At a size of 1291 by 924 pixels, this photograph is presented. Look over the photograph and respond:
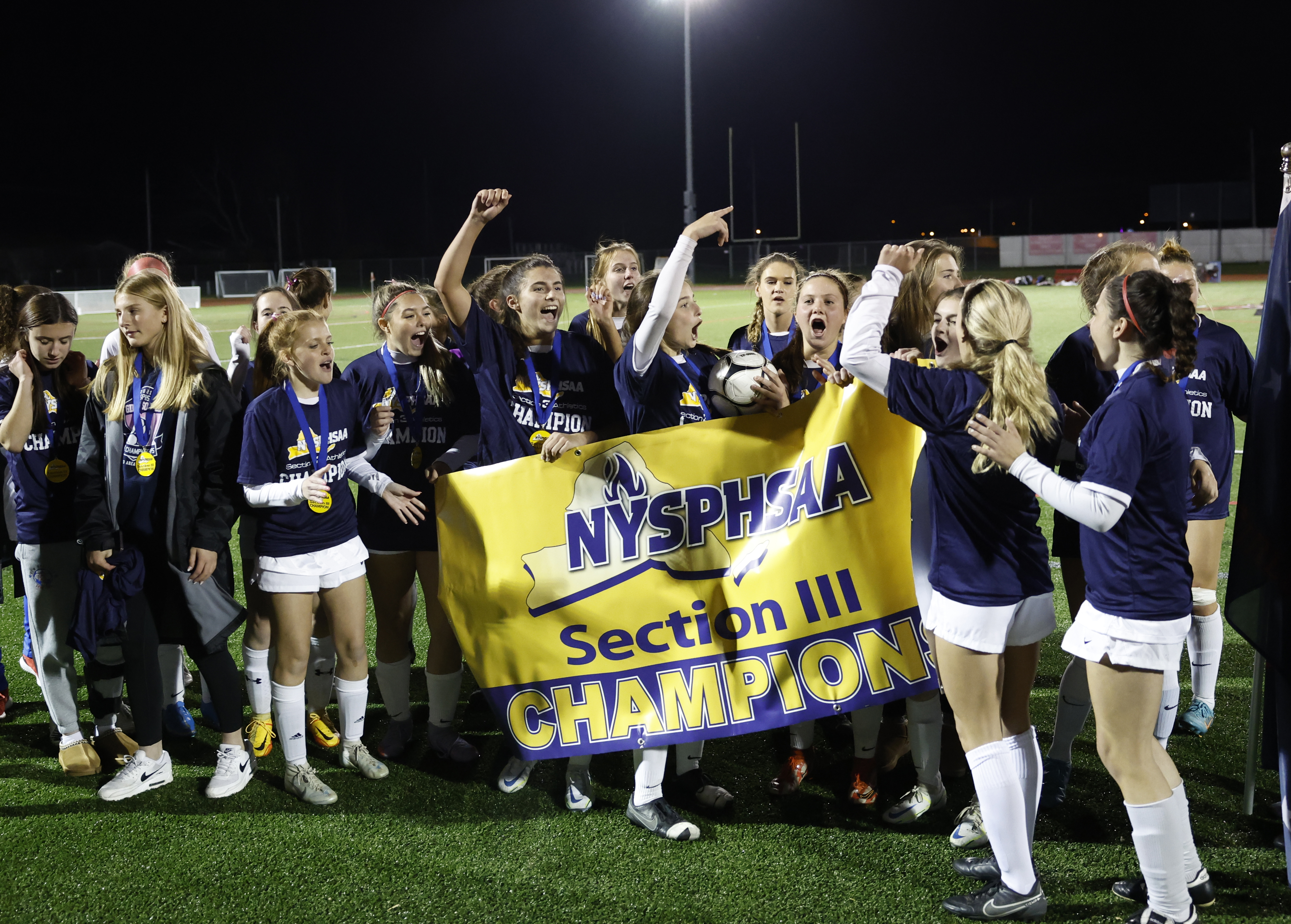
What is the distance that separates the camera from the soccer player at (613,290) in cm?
449

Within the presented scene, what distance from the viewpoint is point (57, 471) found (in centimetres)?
429

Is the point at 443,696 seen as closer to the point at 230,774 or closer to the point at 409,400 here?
the point at 230,774

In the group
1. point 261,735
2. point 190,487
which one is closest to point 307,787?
point 261,735

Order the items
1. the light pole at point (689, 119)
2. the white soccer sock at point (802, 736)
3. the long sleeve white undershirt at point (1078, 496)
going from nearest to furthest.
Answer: the long sleeve white undershirt at point (1078, 496), the white soccer sock at point (802, 736), the light pole at point (689, 119)

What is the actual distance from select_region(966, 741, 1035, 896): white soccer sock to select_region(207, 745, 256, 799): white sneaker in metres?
2.83

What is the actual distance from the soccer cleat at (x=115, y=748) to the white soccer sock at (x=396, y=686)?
1059 mm

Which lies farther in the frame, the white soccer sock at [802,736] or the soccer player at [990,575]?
the white soccer sock at [802,736]

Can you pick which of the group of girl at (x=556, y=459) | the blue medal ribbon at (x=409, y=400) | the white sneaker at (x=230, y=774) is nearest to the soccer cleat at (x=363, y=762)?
the group of girl at (x=556, y=459)

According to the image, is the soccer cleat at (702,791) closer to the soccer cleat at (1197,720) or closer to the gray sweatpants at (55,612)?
the soccer cleat at (1197,720)

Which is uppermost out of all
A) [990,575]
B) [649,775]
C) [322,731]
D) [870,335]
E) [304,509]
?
[870,335]

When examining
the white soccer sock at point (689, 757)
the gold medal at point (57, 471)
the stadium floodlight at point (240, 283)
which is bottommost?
the white soccer sock at point (689, 757)

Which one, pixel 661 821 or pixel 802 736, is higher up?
pixel 802 736

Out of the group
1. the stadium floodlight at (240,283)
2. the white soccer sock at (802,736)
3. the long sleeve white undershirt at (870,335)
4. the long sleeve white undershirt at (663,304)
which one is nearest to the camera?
the long sleeve white undershirt at (870,335)

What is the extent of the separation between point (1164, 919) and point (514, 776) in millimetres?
2354
